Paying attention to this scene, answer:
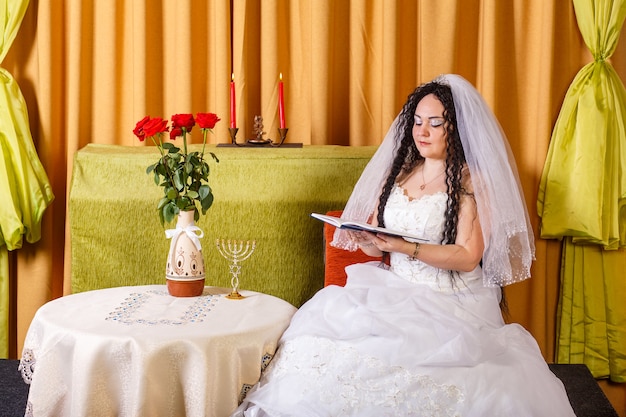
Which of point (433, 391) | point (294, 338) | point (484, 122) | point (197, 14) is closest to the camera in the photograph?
point (433, 391)

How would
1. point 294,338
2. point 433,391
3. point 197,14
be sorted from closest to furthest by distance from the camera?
point 433,391, point 294,338, point 197,14

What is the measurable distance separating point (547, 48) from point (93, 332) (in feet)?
7.70

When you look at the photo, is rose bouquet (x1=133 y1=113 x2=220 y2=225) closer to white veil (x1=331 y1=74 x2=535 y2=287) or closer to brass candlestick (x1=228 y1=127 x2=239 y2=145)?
brass candlestick (x1=228 y1=127 x2=239 y2=145)

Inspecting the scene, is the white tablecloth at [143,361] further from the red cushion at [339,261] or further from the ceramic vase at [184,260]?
the red cushion at [339,261]

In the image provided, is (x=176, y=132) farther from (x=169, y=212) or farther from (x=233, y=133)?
(x=233, y=133)

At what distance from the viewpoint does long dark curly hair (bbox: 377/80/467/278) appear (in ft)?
8.57

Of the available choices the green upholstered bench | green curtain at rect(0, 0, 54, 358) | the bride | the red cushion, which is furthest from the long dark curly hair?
green curtain at rect(0, 0, 54, 358)

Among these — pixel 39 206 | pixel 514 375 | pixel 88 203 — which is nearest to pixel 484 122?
pixel 514 375

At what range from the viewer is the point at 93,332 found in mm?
2215

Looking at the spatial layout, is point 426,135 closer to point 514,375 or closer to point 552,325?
point 514,375

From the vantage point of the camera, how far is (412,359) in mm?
2240

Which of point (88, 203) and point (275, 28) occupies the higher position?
point (275, 28)

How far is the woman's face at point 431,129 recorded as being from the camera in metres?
2.69

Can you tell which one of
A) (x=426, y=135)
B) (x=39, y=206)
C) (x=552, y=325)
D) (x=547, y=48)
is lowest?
(x=552, y=325)
